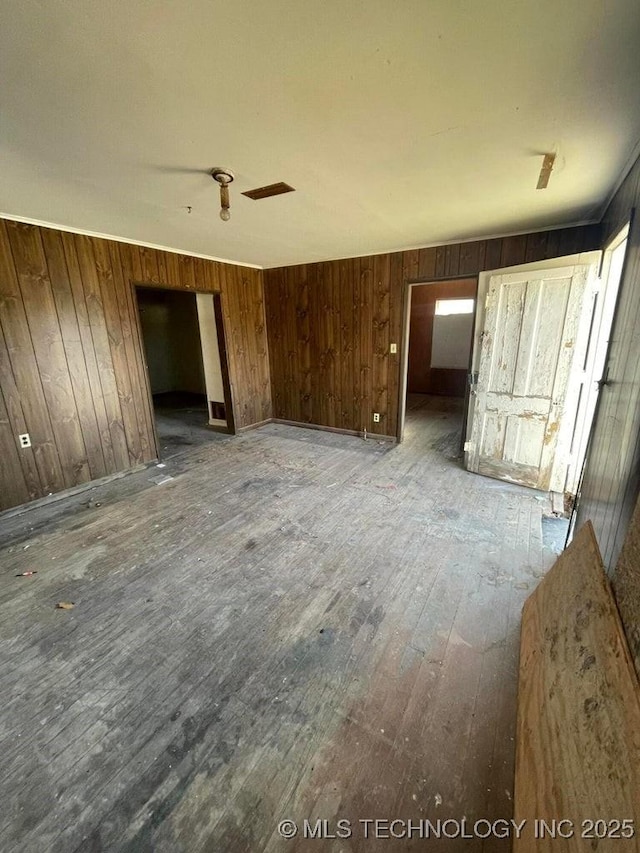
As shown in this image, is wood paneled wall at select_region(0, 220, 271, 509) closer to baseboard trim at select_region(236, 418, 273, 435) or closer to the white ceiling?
the white ceiling

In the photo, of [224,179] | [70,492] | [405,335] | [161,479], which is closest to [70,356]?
[70,492]

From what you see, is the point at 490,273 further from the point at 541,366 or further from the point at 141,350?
the point at 141,350

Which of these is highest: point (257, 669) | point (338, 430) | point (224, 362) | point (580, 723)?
point (224, 362)

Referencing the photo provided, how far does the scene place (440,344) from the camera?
22.8 feet

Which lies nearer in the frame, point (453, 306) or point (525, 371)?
point (525, 371)

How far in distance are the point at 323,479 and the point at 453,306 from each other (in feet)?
16.7

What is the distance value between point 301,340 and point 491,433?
2888 millimetres

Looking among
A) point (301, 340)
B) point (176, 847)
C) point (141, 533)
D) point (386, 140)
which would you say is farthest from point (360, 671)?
point (301, 340)

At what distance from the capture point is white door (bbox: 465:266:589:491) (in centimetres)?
276

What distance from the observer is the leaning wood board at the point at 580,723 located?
0.71 metres

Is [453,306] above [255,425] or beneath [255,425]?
above

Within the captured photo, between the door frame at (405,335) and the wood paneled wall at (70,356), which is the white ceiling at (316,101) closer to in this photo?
the wood paneled wall at (70,356)

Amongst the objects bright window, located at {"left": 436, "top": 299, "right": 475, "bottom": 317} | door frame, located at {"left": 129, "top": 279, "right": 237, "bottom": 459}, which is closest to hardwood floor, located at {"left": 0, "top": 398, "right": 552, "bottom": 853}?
door frame, located at {"left": 129, "top": 279, "right": 237, "bottom": 459}

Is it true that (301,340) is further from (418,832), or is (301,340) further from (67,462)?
(418,832)
